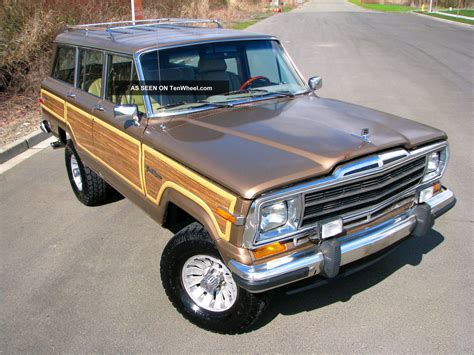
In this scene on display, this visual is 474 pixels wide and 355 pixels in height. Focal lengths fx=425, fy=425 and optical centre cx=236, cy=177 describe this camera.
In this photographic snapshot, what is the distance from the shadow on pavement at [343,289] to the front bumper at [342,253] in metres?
0.25

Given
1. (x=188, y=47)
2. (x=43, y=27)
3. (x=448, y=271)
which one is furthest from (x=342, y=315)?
(x=43, y=27)

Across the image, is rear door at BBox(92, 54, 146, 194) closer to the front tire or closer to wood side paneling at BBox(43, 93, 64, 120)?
the front tire

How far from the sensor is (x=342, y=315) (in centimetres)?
303

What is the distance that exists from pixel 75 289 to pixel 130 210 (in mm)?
1373

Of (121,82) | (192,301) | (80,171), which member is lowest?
(192,301)

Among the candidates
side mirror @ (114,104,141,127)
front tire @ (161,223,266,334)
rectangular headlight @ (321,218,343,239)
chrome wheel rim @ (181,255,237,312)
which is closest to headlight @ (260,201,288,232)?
rectangular headlight @ (321,218,343,239)

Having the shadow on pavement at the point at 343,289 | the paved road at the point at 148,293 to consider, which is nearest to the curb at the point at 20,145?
the paved road at the point at 148,293

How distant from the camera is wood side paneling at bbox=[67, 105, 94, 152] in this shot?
4.23 m

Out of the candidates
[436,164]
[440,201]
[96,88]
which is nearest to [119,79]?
[96,88]

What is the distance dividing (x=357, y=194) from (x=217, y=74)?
5.56 ft

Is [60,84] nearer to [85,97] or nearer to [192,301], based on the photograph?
[85,97]

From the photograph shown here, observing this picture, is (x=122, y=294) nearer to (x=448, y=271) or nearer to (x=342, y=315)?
(x=342, y=315)

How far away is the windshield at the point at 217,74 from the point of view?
3.43 metres

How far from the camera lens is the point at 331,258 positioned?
2529mm
